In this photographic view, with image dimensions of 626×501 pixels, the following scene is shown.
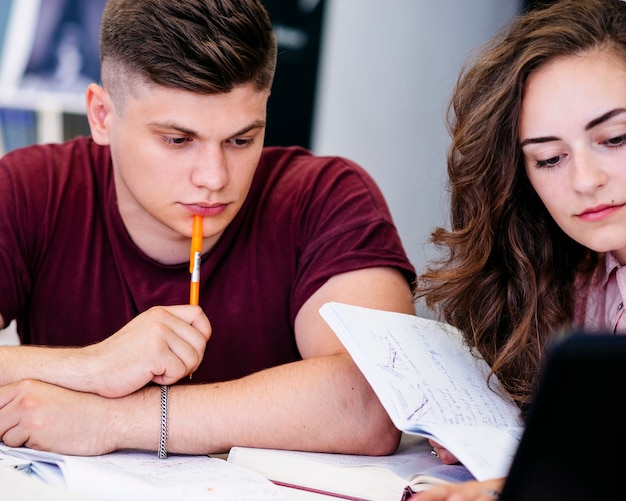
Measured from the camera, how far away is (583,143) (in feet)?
4.00

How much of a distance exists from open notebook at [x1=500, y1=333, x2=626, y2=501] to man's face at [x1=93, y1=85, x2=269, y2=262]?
3.08 feet

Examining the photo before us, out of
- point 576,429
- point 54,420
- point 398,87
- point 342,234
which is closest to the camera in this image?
point 576,429

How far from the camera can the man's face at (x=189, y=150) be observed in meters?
1.42

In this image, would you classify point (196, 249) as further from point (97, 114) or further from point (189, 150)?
point (97, 114)

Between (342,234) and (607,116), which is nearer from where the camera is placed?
(607,116)

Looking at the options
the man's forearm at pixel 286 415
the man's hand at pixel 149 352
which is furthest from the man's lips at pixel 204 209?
the man's forearm at pixel 286 415

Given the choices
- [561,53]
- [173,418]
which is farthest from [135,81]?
[561,53]

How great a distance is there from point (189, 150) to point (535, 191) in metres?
0.61

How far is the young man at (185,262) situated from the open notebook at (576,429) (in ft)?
2.23

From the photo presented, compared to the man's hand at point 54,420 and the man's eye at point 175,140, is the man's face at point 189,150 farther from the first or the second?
the man's hand at point 54,420

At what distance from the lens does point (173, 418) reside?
1223 mm

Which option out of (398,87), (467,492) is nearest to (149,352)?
(467,492)

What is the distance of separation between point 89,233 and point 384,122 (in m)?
2.22

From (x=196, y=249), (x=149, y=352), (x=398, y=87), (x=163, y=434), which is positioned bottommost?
(x=163, y=434)
